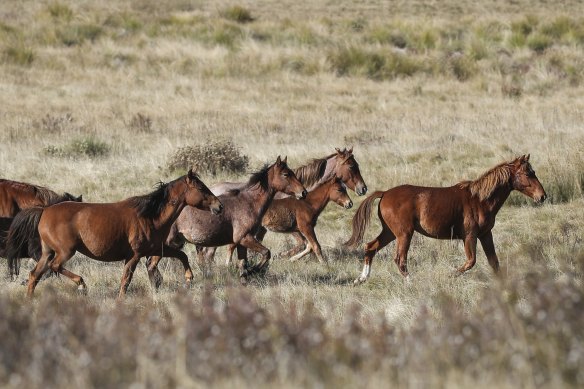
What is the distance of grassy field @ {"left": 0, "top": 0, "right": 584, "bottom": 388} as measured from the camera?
19.5ft

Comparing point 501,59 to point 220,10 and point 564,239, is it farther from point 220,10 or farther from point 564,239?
point 564,239

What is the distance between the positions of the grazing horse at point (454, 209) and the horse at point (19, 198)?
371cm

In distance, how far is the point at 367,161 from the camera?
17.8 m

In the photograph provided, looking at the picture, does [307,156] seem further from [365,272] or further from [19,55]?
[19,55]

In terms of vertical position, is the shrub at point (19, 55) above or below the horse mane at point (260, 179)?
below

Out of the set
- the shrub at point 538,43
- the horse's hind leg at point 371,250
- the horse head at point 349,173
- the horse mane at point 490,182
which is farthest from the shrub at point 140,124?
the shrub at point 538,43

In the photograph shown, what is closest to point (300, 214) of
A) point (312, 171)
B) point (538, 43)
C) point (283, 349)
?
point (312, 171)

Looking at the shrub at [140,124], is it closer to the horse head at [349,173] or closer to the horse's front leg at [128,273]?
the horse head at [349,173]

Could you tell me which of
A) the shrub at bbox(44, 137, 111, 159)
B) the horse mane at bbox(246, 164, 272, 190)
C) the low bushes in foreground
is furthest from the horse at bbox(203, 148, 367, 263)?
the low bushes in foreground

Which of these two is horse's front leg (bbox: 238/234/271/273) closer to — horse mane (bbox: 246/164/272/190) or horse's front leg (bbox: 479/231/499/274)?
horse mane (bbox: 246/164/272/190)

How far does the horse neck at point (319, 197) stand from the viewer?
529 inches

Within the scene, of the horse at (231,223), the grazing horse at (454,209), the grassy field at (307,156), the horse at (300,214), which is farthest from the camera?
the horse at (300,214)

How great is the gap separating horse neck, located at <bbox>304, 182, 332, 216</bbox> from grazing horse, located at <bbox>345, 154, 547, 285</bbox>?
2114 mm

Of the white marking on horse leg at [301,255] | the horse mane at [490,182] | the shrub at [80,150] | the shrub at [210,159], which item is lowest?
the shrub at [80,150]
